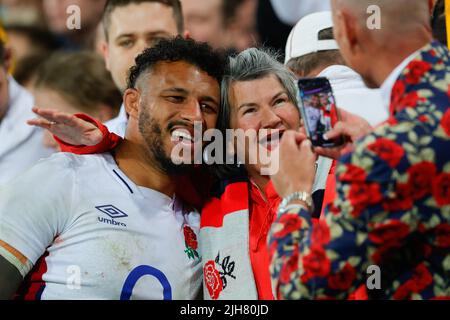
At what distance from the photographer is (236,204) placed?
6.01 ft

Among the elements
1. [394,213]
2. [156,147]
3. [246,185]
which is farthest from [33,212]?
[394,213]

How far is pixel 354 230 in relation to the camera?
1.26 m

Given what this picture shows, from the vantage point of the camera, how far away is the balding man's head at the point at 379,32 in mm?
1370

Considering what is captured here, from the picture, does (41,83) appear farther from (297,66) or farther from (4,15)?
(297,66)

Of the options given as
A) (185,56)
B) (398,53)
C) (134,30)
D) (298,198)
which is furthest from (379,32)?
(134,30)

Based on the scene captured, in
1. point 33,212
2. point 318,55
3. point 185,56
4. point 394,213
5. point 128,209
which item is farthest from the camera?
point 318,55

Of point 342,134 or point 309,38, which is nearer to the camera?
point 342,134

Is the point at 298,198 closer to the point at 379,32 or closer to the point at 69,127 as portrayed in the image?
the point at 379,32

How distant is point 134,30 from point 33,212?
3.65ft

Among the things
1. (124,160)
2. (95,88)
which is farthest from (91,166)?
(95,88)

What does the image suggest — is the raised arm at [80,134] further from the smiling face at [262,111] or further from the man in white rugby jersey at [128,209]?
the smiling face at [262,111]

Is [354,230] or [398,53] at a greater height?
[398,53]

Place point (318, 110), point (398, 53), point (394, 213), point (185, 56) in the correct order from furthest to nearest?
point (185, 56) → point (318, 110) → point (398, 53) → point (394, 213)

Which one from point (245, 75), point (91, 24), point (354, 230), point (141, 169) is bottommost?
point (354, 230)
